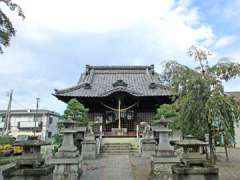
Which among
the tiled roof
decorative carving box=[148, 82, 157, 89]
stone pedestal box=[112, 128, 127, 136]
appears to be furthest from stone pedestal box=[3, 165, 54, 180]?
decorative carving box=[148, 82, 157, 89]

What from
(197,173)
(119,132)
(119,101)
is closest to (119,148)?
(119,132)

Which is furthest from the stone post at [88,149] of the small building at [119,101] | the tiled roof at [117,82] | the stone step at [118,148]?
the tiled roof at [117,82]

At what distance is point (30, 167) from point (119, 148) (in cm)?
1188

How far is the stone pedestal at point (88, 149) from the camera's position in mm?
15742

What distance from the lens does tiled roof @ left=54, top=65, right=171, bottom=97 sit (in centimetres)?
2494

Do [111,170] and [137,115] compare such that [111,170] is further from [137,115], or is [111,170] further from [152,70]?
[152,70]

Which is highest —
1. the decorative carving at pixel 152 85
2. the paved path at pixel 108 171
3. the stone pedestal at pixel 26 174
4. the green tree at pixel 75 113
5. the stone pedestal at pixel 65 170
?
the decorative carving at pixel 152 85

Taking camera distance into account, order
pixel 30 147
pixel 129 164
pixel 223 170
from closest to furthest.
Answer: pixel 30 147 → pixel 223 170 → pixel 129 164

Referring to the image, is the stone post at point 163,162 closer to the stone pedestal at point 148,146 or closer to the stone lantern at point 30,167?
the stone lantern at point 30,167

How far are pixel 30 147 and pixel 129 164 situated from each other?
6982mm

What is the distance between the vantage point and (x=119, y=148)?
61.1 feet

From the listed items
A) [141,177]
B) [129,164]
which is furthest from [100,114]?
[141,177]

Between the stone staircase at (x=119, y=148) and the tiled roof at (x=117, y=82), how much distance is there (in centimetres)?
576

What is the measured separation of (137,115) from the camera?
26.3 meters
